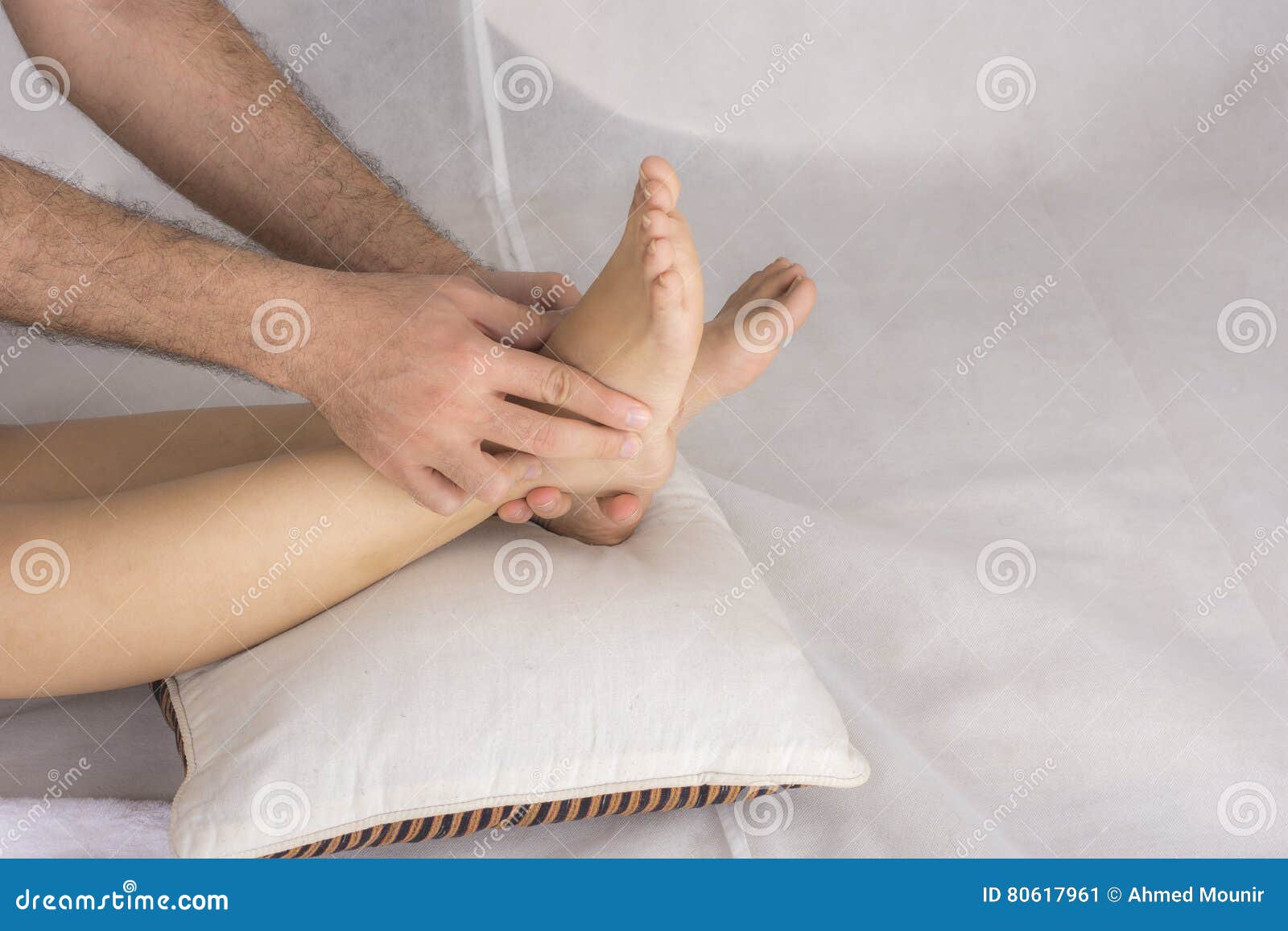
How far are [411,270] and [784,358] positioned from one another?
0.61 m

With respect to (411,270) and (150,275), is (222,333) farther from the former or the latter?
(411,270)

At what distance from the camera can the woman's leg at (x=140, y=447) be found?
1.21m

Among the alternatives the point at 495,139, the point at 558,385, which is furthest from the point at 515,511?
the point at 495,139

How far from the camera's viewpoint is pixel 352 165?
1448 millimetres

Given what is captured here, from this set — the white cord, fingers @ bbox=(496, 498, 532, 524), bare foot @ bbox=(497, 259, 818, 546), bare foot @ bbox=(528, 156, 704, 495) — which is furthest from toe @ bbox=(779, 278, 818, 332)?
the white cord

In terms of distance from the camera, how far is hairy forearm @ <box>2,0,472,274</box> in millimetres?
1396

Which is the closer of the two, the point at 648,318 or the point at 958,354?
the point at 648,318

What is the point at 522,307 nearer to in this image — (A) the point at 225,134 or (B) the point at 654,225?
(B) the point at 654,225

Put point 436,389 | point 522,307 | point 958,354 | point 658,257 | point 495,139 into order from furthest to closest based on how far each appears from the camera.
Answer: point 495,139 → point 958,354 → point 522,307 → point 436,389 → point 658,257

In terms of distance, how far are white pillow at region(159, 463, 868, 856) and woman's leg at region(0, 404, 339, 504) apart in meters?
0.26

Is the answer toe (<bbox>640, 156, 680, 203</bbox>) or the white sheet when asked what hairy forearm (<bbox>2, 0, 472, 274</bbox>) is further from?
toe (<bbox>640, 156, 680, 203</bbox>)

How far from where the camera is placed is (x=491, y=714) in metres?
1.00

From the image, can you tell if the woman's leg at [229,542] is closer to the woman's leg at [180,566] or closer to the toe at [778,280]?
the woman's leg at [180,566]

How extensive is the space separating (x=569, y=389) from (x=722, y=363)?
166mm
